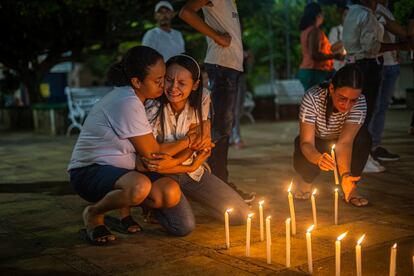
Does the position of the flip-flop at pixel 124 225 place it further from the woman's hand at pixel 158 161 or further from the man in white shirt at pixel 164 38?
the man in white shirt at pixel 164 38

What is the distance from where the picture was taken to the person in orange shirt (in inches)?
290

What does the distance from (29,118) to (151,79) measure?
11.6 meters

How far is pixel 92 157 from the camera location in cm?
393

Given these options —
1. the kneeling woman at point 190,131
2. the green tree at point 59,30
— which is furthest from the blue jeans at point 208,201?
the green tree at point 59,30

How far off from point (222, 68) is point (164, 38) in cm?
198

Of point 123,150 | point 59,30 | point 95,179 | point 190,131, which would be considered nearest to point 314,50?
point 190,131

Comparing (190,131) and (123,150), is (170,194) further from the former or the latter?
(190,131)

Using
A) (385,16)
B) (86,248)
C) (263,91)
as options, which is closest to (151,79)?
(86,248)

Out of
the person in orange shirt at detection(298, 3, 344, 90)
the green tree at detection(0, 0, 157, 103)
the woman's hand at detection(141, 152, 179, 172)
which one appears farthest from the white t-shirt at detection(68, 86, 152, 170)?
the green tree at detection(0, 0, 157, 103)

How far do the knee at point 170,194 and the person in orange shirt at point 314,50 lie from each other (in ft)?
13.0

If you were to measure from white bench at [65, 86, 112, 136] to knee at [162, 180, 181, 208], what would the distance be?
820 cm

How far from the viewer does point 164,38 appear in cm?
696

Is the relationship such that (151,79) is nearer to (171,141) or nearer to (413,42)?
(171,141)

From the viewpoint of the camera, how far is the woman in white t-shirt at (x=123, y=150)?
378 centimetres
